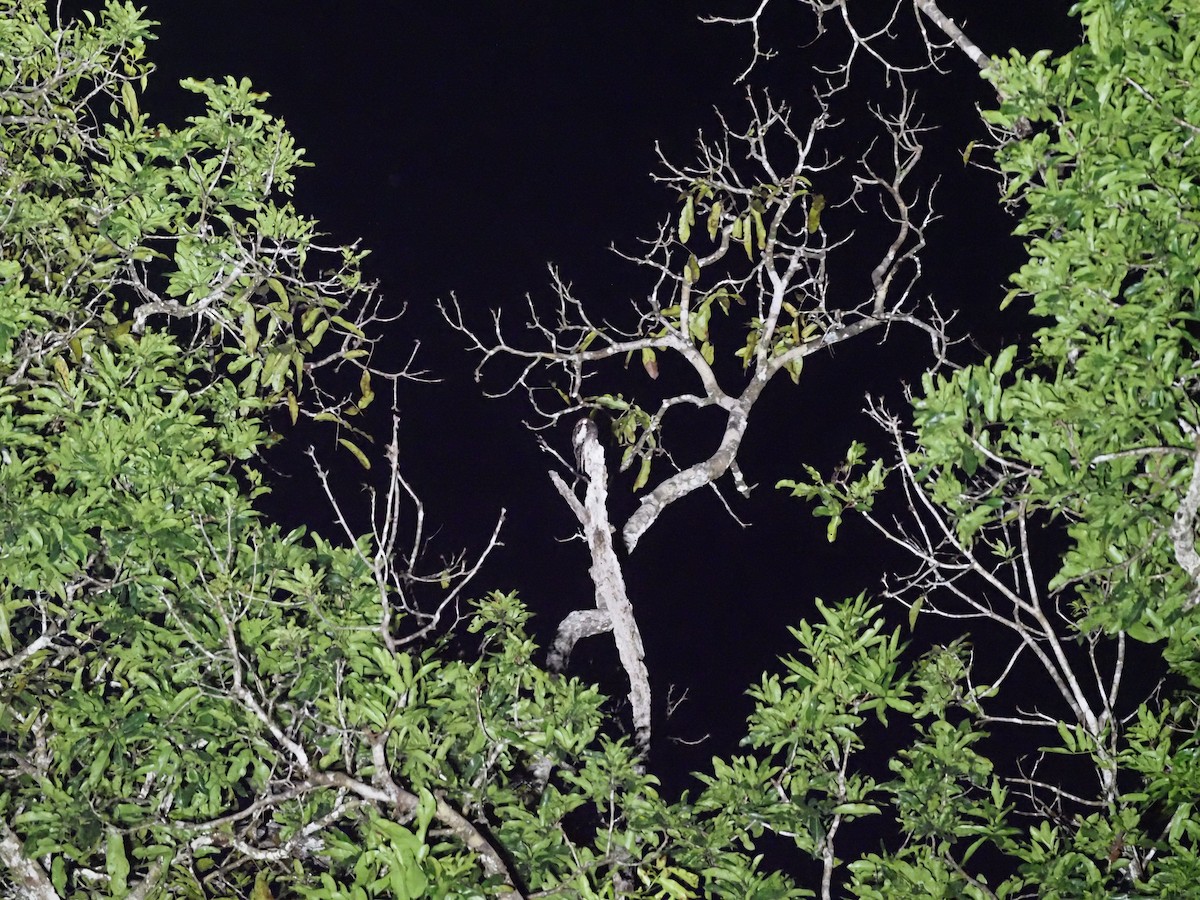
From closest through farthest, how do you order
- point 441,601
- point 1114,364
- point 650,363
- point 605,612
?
point 1114,364 < point 441,601 < point 605,612 < point 650,363

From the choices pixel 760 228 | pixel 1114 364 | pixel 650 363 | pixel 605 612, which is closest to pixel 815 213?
pixel 760 228

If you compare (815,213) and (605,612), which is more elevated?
(815,213)

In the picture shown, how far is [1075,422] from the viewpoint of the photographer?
2494 millimetres

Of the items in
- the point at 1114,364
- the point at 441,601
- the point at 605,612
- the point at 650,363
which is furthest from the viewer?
the point at 650,363

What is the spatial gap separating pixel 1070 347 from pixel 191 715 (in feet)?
8.78

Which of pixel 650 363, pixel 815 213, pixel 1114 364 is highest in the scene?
pixel 815 213

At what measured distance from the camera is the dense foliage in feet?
8.13

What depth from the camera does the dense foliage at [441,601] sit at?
248 cm

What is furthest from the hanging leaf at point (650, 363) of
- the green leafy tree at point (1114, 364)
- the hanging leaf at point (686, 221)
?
the green leafy tree at point (1114, 364)

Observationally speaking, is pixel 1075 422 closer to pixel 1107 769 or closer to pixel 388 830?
pixel 1107 769

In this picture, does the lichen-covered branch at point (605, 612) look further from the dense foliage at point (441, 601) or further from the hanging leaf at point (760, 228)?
the hanging leaf at point (760, 228)

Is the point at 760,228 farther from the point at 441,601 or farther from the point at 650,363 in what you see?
the point at 441,601

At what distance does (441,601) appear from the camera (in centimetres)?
304

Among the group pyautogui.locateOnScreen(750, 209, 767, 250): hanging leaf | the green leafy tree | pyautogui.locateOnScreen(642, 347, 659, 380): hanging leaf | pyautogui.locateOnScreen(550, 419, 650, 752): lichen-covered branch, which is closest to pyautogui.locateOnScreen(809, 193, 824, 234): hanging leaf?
pyautogui.locateOnScreen(750, 209, 767, 250): hanging leaf
